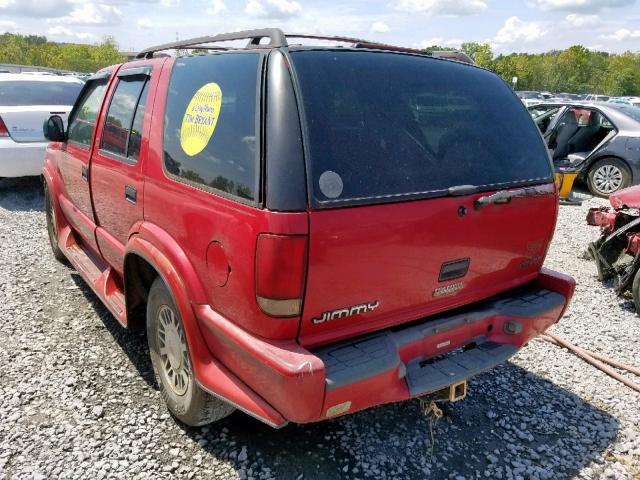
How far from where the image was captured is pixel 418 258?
2.24 meters

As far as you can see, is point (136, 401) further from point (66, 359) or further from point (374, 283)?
point (374, 283)

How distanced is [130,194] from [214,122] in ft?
2.98

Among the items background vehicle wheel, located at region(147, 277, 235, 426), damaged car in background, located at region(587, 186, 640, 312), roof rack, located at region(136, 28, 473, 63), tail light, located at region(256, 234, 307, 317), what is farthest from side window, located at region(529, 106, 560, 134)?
tail light, located at region(256, 234, 307, 317)

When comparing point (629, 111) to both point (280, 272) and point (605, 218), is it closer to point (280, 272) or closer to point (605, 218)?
point (605, 218)

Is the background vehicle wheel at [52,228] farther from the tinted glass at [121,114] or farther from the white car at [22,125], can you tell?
the white car at [22,125]

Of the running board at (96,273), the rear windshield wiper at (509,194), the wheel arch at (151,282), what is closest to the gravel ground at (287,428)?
the running board at (96,273)

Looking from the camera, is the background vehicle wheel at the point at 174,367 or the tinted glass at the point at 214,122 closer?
the tinted glass at the point at 214,122

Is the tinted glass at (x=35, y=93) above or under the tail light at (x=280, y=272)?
above

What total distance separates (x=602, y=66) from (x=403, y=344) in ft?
342

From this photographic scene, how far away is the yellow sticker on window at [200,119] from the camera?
7.53ft

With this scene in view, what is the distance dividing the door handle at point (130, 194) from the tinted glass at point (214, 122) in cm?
41

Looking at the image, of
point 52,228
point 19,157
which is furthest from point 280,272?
point 19,157

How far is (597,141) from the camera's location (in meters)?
10.2

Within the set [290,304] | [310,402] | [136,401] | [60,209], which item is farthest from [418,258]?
[60,209]
